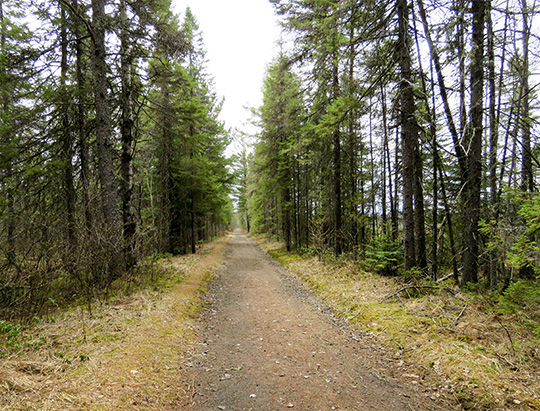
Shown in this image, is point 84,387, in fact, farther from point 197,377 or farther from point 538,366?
point 538,366

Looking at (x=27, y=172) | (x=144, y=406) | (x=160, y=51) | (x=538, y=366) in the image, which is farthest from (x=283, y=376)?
(x=160, y=51)

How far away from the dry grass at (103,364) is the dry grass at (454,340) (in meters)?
3.51

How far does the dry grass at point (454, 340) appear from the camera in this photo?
3061 millimetres

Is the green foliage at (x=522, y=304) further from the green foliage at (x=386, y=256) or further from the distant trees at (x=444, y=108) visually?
the green foliage at (x=386, y=256)

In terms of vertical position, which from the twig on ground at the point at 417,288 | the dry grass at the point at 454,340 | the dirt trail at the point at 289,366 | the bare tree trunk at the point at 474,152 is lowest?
the dirt trail at the point at 289,366

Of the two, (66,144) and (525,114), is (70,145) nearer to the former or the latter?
(66,144)

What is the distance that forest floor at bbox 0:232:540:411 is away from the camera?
9.78 feet

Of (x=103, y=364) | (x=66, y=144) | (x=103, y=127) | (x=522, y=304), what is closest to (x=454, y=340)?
(x=522, y=304)

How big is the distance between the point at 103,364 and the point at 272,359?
247cm

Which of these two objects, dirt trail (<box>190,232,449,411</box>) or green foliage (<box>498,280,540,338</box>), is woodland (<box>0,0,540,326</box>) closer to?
green foliage (<box>498,280,540,338</box>)

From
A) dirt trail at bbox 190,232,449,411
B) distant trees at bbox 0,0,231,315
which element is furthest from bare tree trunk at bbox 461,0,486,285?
distant trees at bbox 0,0,231,315

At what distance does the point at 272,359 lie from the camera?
4168 millimetres

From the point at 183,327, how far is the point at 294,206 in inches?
528

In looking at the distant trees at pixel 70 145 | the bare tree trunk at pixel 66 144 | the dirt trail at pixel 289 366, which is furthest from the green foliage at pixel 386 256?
the bare tree trunk at pixel 66 144
